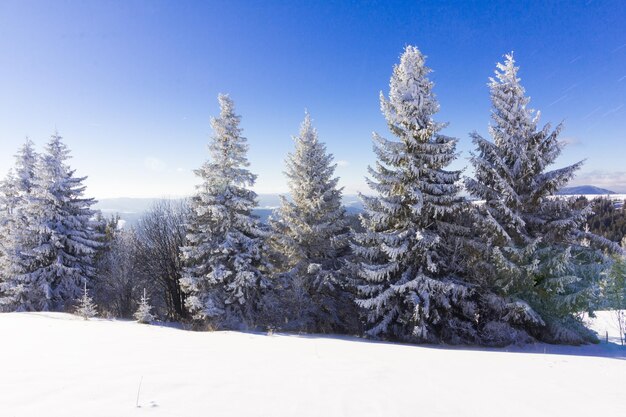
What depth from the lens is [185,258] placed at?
Answer: 17.3 metres

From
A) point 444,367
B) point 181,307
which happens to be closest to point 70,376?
point 444,367

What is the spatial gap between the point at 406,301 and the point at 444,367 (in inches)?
294

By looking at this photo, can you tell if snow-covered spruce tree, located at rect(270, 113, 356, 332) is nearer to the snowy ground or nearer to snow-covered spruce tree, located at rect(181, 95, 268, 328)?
snow-covered spruce tree, located at rect(181, 95, 268, 328)

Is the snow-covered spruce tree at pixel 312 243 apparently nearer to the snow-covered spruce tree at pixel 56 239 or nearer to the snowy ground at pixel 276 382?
the snowy ground at pixel 276 382

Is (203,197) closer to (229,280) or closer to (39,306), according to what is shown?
(229,280)

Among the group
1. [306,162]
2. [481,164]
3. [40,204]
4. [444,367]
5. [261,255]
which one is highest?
[306,162]

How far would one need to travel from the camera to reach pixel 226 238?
55.9 ft

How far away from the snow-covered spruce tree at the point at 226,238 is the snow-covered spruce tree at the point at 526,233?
35.2 feet

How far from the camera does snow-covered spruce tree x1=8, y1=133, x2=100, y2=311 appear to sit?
64.8 feet

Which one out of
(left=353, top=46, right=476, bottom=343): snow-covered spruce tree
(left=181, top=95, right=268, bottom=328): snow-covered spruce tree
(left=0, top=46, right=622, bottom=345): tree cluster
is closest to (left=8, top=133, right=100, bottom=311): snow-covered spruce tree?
(left=0, top=46, right=622, bottom=345): tree cluster

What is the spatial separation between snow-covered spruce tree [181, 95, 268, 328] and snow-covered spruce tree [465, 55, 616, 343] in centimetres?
1072

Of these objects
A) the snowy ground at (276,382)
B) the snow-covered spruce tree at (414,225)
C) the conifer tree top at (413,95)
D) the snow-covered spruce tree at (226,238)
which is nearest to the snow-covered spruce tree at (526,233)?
the snow-covered spruce tree at (414,225)

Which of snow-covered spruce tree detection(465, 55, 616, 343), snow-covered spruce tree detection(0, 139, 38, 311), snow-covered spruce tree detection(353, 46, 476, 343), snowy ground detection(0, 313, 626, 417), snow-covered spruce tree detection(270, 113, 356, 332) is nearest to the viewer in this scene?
snowy ground detection(0, 313, 626, 417)

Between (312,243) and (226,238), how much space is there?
15.0 feet
